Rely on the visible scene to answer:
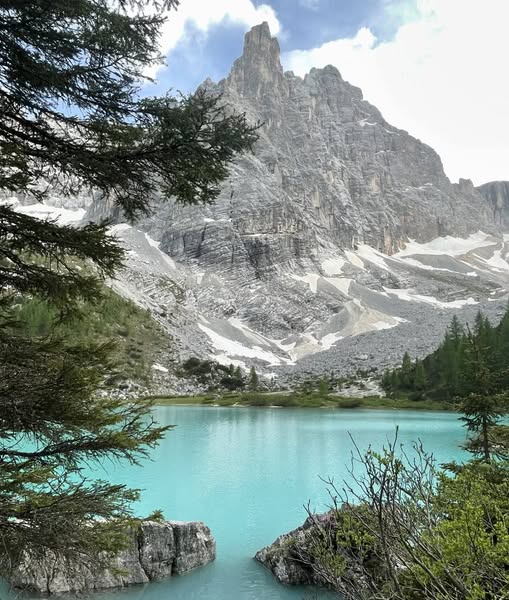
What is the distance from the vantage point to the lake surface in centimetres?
1101

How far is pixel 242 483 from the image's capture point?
69.2ft

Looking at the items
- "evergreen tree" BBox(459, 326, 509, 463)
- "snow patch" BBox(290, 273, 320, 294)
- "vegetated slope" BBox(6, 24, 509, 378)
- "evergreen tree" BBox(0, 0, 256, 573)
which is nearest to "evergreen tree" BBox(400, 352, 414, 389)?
"vegetated slope" BBox(6, 24, 509, 378)

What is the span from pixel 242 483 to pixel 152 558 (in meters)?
10.4

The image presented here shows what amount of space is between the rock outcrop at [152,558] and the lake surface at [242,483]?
273mm

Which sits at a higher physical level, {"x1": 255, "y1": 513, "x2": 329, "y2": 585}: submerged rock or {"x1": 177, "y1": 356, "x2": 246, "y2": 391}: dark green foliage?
{"x1": 177, "y1": 356, "x2": 246, "y2": 391}: dark green foliage

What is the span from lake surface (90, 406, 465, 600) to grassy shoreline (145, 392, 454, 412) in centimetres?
2489

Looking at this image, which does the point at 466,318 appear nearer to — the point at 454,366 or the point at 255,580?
the point at 454,366

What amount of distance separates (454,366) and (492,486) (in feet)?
215

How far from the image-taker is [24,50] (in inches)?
179

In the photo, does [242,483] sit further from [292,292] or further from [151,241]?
[151,241]

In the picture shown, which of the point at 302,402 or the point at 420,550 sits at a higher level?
the point at 420,550

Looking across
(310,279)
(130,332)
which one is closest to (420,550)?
(130,332)

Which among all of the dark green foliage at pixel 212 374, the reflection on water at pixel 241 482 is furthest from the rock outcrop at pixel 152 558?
the dark green foliage at pixel 212 374

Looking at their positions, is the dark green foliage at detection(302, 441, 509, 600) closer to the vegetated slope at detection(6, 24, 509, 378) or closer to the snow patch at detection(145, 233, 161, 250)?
the vegetated slope at detection(6, 24, 509, 378)
